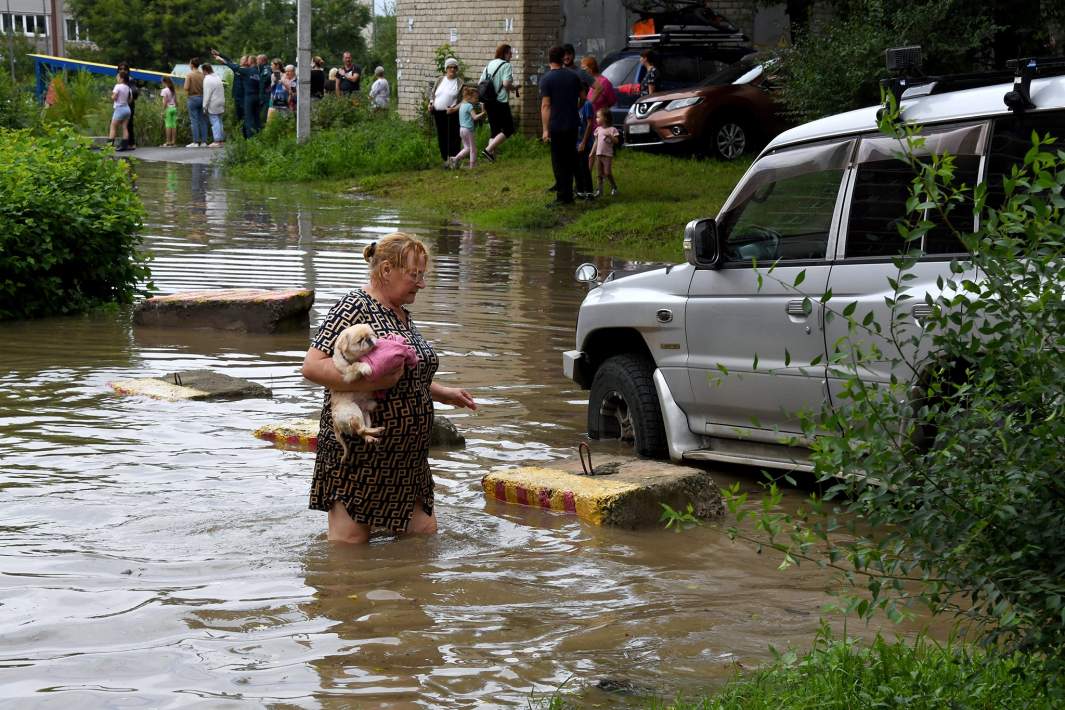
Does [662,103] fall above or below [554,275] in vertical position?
above

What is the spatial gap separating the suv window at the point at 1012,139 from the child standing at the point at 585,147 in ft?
49.4

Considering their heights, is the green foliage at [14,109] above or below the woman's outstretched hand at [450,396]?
above

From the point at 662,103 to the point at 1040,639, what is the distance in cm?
2051

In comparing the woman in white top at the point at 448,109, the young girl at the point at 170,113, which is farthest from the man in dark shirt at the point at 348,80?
the woman in white top at the point at 448,109

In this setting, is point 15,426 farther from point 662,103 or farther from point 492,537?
point 662,103

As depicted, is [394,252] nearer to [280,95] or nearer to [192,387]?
[192,387]

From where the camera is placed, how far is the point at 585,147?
22500 millimetres

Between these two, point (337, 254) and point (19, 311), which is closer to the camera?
point (19, 311)

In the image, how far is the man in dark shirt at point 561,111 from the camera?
2094cm

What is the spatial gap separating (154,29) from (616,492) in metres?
71.7

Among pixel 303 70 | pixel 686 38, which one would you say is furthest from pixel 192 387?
pixel 303 70

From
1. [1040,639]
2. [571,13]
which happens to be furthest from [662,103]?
[1040,639]

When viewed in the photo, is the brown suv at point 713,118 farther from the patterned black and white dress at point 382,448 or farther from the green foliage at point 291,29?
the green foliage at point 291,29

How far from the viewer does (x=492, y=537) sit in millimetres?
6867
